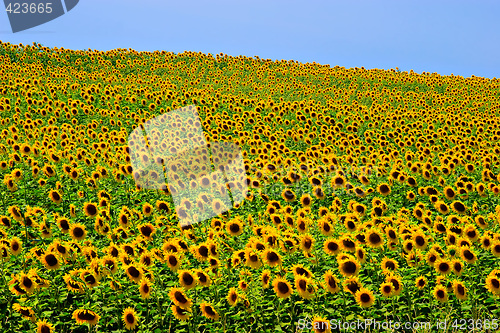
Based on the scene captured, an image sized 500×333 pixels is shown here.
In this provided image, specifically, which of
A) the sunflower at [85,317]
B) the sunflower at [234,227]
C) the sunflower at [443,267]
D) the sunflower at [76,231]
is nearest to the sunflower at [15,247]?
the sunflower at [76,231]

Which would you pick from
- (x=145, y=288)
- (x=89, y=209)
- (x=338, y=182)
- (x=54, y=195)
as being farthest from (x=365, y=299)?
(x=54, y=195)

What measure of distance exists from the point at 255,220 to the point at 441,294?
4.55 m

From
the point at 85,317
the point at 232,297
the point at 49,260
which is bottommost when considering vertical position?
the point at 232,297

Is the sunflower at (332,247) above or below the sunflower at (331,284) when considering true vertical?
above

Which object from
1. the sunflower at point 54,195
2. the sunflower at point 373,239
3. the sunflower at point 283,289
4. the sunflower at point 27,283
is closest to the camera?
the sunflower at point 283,289

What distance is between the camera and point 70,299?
6.84m

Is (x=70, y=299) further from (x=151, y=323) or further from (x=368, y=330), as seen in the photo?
(x=368, y=330)

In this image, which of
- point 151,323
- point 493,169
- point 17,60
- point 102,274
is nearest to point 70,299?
point 102,274

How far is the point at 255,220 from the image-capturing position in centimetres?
990

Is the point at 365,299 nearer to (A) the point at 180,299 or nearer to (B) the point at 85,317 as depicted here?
(A) the point at 180,299

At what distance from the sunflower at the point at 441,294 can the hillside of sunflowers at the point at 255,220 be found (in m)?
0.02

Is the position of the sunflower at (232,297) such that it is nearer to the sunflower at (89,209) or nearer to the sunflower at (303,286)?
the sunflower at (303,286)

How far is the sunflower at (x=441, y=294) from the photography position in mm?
6305

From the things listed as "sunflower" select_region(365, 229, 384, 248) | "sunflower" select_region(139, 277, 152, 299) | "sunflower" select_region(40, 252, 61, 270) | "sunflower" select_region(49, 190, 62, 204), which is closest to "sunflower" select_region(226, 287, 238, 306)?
"sunflower" select_region(139, 277, 152, 299)
